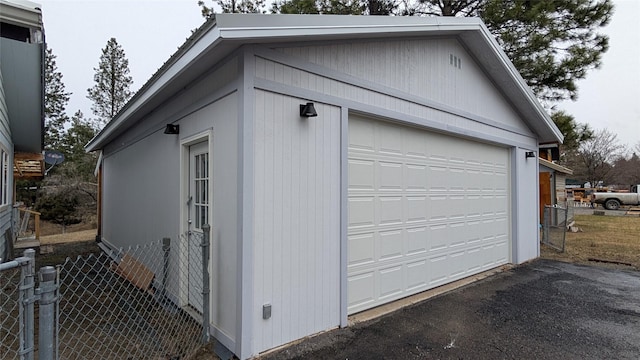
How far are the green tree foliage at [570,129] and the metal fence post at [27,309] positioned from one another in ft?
35.7

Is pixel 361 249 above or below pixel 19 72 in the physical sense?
below

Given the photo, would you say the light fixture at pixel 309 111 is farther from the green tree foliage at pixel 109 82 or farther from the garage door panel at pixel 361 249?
the green tree foliage at pixel 109 82

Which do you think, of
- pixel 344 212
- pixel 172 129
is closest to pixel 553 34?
pixel 344 212

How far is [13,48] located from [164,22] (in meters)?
5.31

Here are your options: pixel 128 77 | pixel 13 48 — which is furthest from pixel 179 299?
pixel 128 77

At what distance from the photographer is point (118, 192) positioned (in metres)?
8.15

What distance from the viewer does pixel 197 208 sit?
161 inches

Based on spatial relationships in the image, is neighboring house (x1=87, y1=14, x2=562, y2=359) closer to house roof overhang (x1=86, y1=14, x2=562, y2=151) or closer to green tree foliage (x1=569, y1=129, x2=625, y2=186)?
house roof overhang (x1=86, y1=14, x2=562, y2=151)

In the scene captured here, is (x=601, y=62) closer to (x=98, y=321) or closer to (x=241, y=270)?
(x=241, y=270)

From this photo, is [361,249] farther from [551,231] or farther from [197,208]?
[551,231]

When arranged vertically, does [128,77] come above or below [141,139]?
above

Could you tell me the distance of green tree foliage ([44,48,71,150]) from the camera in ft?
67.5

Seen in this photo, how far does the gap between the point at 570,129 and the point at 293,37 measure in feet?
30.3

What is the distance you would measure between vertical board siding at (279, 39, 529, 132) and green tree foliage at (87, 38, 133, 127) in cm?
2119
